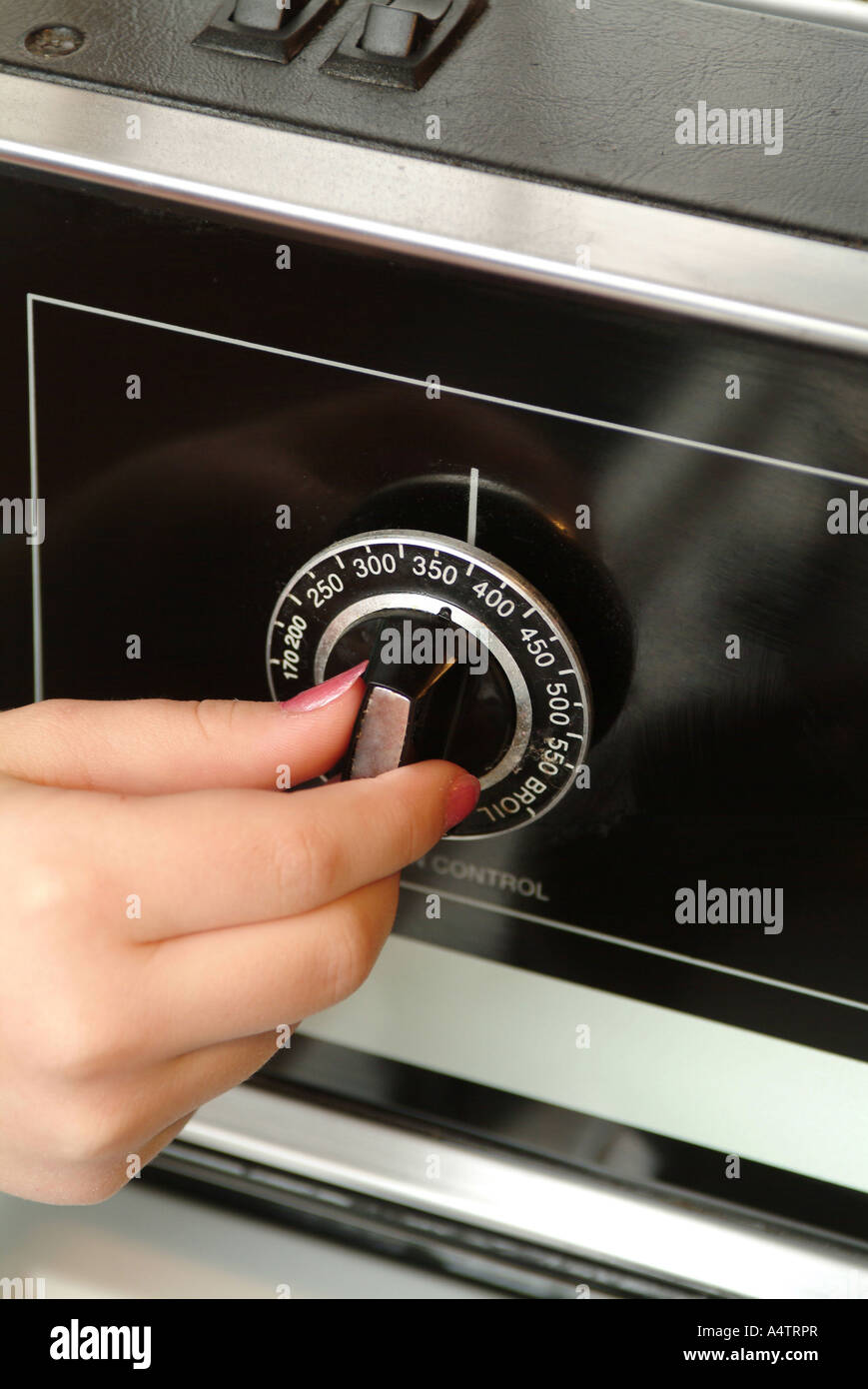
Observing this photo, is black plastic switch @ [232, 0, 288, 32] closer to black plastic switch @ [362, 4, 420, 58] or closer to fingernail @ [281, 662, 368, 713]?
black plastic switch @ [362, 4, 420, 58]

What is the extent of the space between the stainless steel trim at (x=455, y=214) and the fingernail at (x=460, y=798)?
0.13m

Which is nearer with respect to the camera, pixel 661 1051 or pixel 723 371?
pixel 723 371

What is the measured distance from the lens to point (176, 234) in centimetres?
32

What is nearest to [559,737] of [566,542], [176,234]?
[566,542]

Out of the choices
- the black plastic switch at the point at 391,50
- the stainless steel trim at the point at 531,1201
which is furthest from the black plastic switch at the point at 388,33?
the stainless steel trim at the point at 531,1201

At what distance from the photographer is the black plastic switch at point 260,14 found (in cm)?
36

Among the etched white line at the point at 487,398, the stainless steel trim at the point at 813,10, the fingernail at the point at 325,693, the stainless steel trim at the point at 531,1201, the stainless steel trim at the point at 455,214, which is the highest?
the stainless steel trim at the point at 813,10

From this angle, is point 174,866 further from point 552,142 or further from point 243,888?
point 552,142

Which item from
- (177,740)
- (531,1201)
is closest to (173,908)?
(177,740)

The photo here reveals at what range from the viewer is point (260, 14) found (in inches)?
14.3

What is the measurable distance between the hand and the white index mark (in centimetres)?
5

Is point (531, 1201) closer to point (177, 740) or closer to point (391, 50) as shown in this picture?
point (177, 740)

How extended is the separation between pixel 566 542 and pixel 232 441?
0.29 feet

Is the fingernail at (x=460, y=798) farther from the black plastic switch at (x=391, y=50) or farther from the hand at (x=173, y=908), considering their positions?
the black plastic switch at (x=391, y=50)
